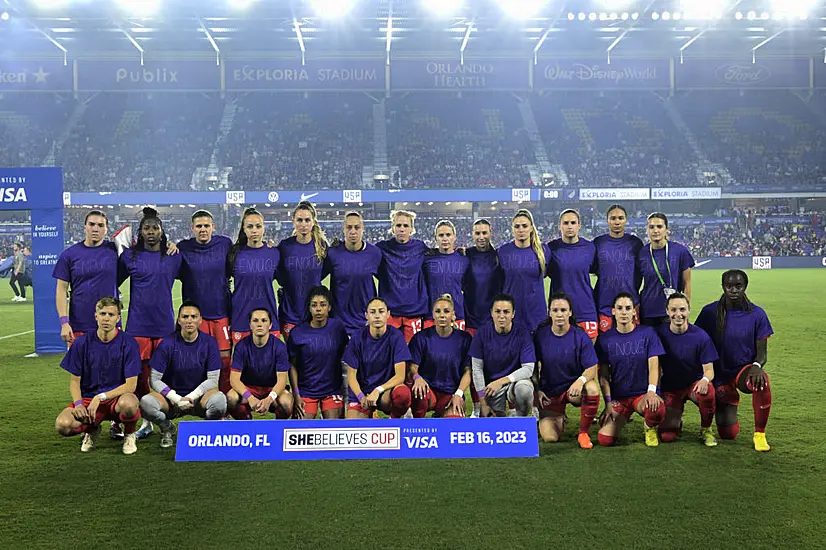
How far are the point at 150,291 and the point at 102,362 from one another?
2.44ft

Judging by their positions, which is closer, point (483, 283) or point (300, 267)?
point (300, 267)

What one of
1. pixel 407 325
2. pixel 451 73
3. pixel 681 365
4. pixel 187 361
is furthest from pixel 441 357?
pixel 451 73

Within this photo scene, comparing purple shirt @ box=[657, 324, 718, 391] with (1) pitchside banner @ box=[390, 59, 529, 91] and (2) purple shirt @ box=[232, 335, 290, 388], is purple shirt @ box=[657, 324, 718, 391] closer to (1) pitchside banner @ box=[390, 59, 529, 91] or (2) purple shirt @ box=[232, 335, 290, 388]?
(2) purple shirt @ box=[232, 335, 290, 388]

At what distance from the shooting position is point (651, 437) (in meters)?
5.40

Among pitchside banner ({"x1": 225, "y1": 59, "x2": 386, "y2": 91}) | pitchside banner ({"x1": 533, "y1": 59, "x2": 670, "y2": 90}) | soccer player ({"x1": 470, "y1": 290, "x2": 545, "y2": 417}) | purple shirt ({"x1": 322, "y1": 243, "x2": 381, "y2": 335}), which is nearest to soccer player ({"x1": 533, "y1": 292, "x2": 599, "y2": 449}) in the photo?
→ soccer player ({"x1": 470, "y1": 290, "x2": 545, "y2": 417})

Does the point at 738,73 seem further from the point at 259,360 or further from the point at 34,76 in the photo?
the point at 259,360

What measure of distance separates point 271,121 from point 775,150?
27548 millimetres

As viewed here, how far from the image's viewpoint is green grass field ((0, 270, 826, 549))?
3.69 meters

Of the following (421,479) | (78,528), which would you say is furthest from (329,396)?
(78,528)

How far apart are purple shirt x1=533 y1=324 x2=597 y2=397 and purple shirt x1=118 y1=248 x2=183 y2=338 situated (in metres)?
3.00

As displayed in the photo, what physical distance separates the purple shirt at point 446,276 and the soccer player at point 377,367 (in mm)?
708

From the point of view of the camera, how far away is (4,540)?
145 inches

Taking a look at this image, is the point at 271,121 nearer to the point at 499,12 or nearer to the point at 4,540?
the point at 499,12

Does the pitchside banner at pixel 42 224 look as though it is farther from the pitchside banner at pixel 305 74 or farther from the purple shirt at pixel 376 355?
the pitchside banner at pixel 305 74
